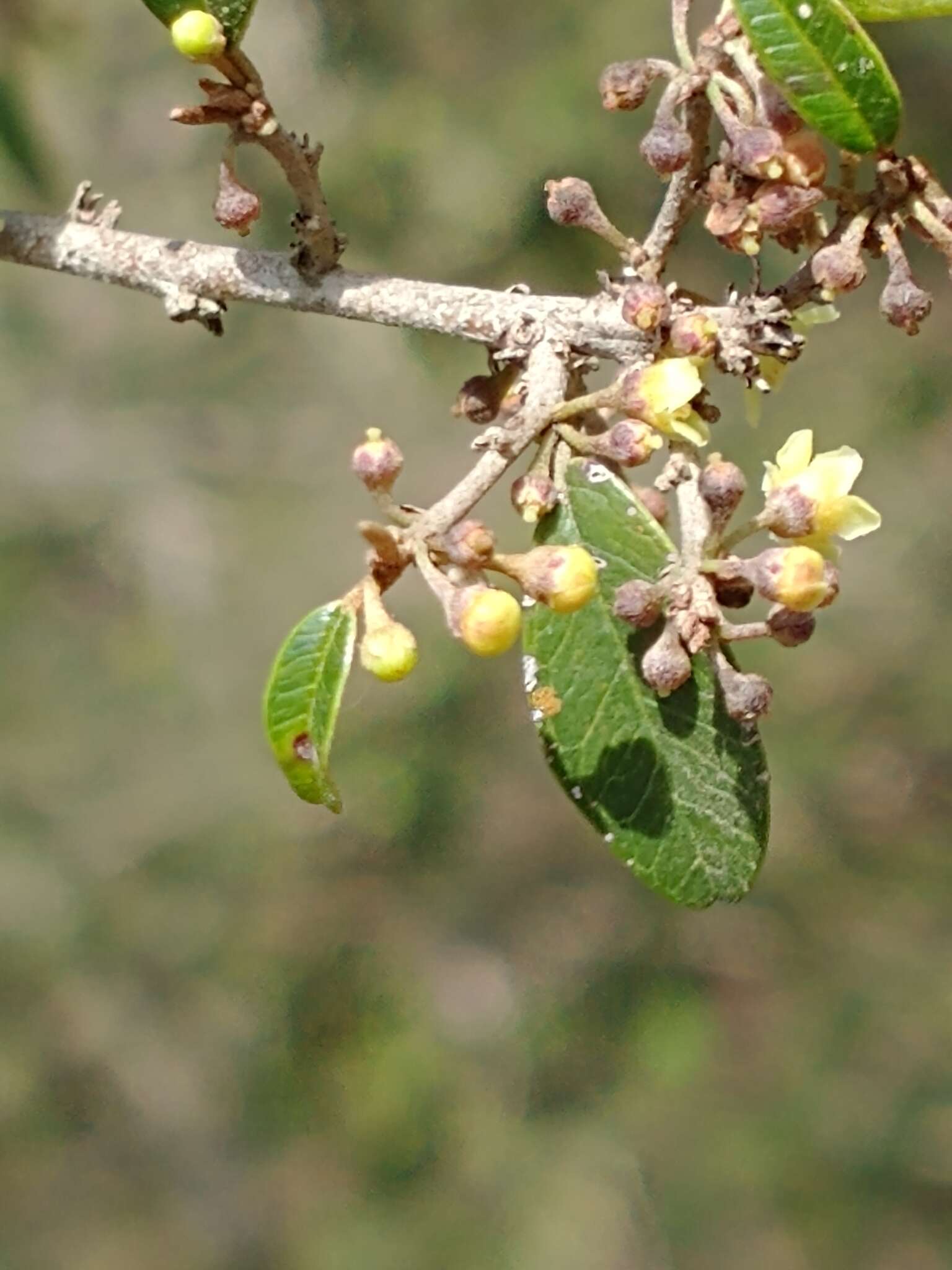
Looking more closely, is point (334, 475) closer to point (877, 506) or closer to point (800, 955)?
point (877, 506)

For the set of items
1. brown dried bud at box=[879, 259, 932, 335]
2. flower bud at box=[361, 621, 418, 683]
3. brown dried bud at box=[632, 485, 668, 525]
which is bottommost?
flower bud at box=[361, 621, 418, 683]

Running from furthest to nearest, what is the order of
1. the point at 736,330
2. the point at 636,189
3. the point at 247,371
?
the point at 247,371 → the point at 636,189 → the point at 736,330

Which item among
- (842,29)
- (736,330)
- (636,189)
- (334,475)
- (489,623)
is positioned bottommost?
(334,475)

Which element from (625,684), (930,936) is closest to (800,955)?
(930,936)

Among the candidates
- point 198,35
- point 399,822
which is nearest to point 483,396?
point 198,35

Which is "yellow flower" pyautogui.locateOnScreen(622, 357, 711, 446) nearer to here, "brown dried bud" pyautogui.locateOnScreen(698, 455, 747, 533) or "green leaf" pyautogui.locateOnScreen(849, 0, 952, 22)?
"brown dried bud" pyautogui.locateOnScreen(698, 455, 747, 533)

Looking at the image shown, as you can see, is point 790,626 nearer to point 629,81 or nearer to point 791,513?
point 791,513

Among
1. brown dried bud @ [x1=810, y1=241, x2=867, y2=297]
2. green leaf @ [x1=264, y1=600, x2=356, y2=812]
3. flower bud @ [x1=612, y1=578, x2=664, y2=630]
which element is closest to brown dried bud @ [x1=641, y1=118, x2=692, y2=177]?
brown dried bud @ [x1=810, y1=241, x2=867, y2=297]

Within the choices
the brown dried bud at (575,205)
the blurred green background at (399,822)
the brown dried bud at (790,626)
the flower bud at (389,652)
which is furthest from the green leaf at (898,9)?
the blurred green background at (399,822)
